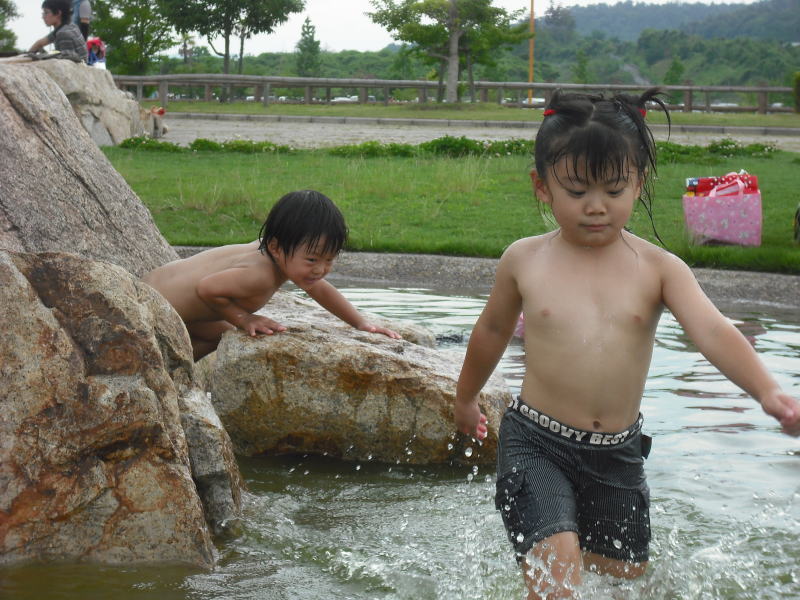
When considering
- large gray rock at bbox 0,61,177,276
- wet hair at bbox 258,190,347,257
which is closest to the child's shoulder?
wet hair at bbox 258,190,347,257

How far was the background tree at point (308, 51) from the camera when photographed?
58938mm

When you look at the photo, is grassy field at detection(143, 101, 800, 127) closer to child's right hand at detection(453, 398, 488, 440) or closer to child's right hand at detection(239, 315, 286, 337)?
child's right hand at detection(239, 315, 286, 337)

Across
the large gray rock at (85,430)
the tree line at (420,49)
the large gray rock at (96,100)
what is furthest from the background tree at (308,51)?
the large gray rock at (85,430)

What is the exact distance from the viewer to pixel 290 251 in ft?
16.8

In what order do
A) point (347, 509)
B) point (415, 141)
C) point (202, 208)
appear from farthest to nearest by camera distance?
point (415, 141) < point (202, 208) < point (347, 509)

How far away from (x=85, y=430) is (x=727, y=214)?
7.67 m

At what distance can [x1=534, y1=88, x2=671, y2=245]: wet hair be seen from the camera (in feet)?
10.2

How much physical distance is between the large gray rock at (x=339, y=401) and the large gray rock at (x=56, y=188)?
3.20ft

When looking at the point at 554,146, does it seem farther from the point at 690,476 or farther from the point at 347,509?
the point at 690,476

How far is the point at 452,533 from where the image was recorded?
4.13m

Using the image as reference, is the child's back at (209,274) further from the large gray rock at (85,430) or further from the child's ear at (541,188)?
the child's ear at (541,188)

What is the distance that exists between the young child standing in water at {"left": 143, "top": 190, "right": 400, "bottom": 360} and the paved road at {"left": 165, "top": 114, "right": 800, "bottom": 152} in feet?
51.0

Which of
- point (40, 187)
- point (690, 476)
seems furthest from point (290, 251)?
point (690, 476)

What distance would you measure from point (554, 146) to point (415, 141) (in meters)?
19.3
